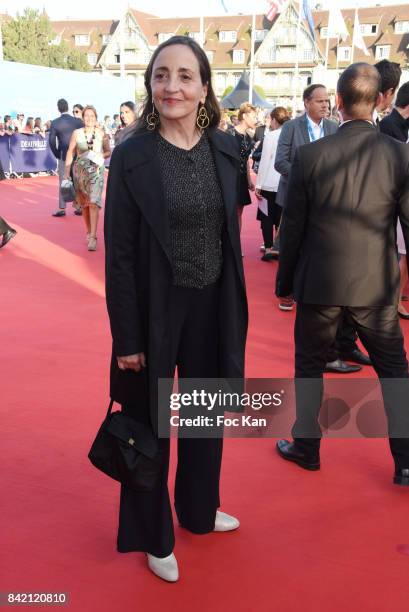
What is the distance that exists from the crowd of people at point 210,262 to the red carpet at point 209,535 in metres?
0.12

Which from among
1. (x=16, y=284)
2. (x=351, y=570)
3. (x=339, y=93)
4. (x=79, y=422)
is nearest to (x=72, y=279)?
(x=16, y=284)

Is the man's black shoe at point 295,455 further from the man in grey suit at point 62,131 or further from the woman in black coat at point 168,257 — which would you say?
the man in grey suit at point 62,131

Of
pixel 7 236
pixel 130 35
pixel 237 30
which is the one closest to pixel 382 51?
pixel 237 30

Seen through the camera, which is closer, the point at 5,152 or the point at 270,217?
the point at 270,217

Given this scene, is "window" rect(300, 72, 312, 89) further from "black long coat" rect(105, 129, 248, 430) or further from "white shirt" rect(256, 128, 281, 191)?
"black long coat" rect(105, 129, 248, 430)

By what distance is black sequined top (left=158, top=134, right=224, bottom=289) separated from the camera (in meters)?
2.02

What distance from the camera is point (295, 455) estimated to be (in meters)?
3.14

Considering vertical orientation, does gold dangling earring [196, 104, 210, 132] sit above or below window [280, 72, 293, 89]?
below

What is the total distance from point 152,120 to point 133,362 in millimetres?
829

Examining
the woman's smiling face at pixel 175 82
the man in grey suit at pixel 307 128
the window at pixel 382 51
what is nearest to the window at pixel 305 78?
the window at pixel 382 51

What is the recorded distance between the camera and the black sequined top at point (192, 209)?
6.63 ft

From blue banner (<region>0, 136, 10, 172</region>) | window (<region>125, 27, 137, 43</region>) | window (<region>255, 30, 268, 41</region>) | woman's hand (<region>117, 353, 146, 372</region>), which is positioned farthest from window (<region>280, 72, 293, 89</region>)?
woman's hand (<region>117, 353, 146, 372</region>)

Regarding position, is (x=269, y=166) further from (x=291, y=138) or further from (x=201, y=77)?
(x=201, y=77)

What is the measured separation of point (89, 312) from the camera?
5.55 meters
